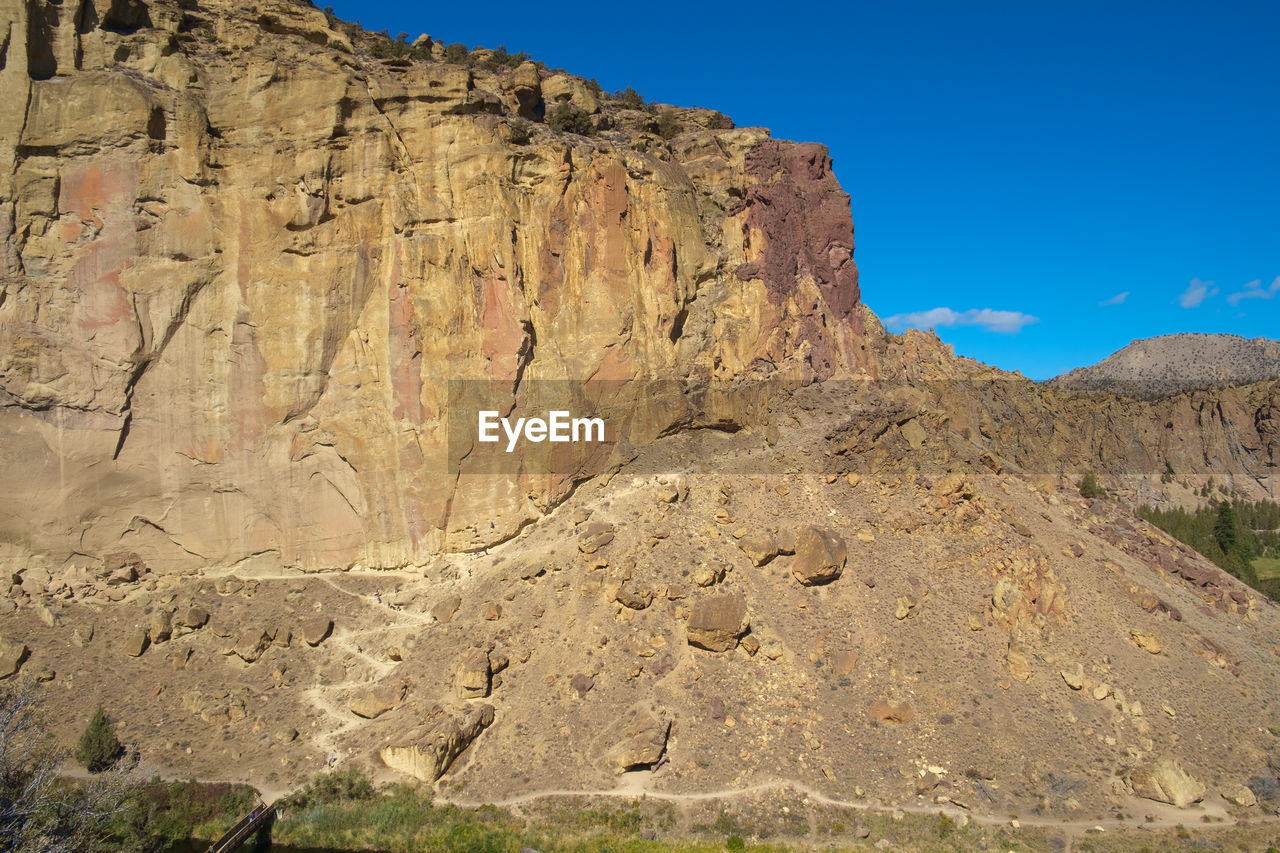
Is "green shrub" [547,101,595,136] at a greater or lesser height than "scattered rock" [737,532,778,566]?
greater

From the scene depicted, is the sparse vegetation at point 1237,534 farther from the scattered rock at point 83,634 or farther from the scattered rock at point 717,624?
the scattered rock at point 83,634

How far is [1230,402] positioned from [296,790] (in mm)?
105973

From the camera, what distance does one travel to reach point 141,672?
953 inches

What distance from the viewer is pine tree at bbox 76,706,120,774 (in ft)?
70.4

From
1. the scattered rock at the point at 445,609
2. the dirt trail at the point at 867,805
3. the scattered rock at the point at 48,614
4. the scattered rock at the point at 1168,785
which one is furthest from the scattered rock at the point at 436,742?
the scattered rock at the point at 1168,785

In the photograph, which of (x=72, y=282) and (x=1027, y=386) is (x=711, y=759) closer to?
(x=72, y=282)

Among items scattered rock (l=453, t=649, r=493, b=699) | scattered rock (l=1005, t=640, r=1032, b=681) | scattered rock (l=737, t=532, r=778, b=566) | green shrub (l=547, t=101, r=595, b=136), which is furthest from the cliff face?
scattered rock (l=1005, t=640, r=1032, b=681)

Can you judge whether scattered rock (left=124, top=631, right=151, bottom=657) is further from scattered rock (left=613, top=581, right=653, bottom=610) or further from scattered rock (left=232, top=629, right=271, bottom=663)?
scattered rock (left=613, top=581, right=653, bottom=610)

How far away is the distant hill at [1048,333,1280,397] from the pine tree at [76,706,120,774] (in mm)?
127431

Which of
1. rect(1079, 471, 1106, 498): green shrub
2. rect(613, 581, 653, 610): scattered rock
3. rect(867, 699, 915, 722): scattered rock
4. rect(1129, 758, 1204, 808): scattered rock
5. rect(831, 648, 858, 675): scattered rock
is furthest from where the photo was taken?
rect(1079, 471, 1106, 498): green shrub

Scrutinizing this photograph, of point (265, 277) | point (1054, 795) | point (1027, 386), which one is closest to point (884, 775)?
point (1054, 795)

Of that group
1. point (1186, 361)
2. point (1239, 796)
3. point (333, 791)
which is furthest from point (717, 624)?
point (1186, 361)

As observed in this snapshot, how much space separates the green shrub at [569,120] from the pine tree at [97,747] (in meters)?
27.3

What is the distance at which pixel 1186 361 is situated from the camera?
144875 mm
